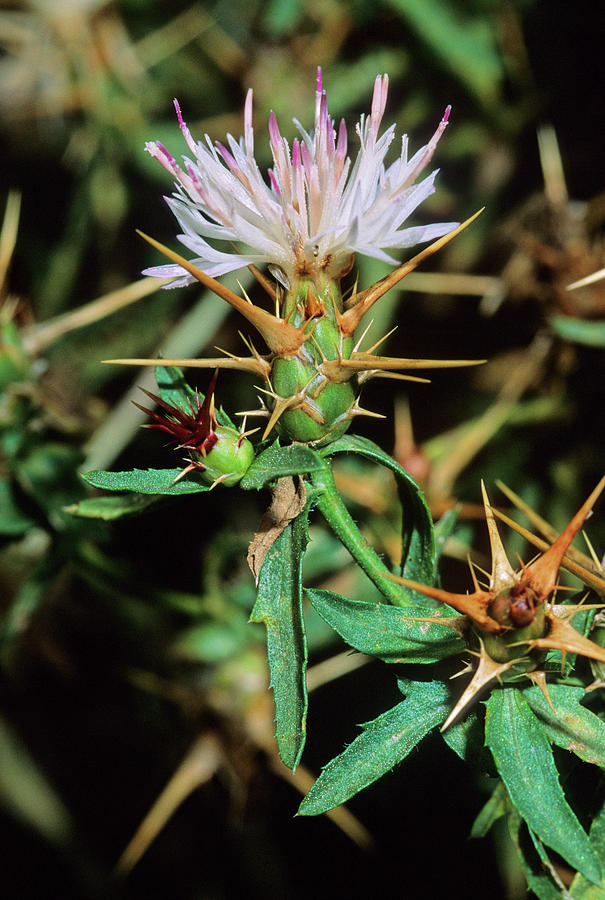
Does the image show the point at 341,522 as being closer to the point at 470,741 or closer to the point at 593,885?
the point at 470,741

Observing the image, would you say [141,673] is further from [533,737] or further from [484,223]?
[484,223]

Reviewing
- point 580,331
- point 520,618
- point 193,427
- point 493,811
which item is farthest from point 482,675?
point 580,331

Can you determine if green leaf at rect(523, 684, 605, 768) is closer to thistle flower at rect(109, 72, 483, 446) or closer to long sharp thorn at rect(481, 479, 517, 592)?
long sharp thorn at rect(481, 479, 517, 592)

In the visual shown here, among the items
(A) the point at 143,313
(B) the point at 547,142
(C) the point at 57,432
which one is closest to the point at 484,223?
(B) the point at 547,142

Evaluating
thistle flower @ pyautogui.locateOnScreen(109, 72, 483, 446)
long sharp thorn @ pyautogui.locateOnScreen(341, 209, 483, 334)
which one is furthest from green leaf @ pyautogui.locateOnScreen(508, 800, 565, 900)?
long sharp thorn @ pyautogui.locateOnScreen(341, 209, 483, 334)

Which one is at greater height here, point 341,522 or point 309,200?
point 309,200

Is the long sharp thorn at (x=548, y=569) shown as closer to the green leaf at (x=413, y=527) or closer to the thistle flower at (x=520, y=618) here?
the thistle flower at (x=520, y=618)
